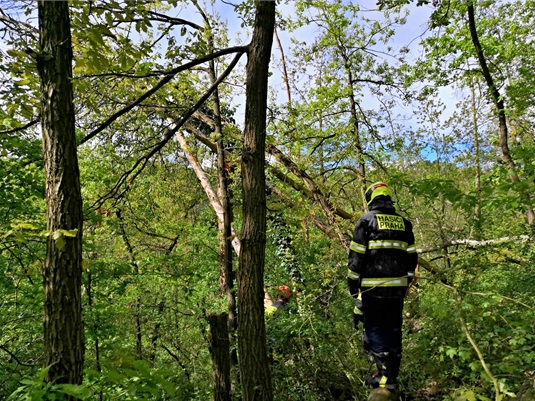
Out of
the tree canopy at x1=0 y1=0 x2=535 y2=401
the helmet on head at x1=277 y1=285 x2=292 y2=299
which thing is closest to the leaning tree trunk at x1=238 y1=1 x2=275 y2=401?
the tree canopy at x1=0 y1=0 x2=535 y2=401

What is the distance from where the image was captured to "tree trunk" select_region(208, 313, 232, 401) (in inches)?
197

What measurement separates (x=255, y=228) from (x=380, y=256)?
1.38 metres

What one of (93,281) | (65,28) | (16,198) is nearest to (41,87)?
(65,28)

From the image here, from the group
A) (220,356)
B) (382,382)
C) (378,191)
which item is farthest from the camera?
(220,356)

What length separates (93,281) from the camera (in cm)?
653

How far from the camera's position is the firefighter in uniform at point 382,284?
386cm

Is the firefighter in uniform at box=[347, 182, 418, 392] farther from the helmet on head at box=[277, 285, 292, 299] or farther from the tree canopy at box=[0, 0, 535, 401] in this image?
the helmet on head at box=[277, 285, 292, 299]

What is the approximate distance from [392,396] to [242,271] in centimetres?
189

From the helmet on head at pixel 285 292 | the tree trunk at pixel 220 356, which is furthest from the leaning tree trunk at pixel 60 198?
the helmet on head at pixel 285 292

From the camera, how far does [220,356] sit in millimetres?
5152

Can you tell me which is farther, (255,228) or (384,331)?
(384,331)

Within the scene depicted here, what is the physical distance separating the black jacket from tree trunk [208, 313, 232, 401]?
76.4 inches

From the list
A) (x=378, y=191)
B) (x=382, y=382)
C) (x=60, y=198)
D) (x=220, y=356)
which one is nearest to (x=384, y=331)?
(x=382, y=382)

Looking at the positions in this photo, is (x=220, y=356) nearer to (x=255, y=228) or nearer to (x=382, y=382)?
(x=382, y=382)
